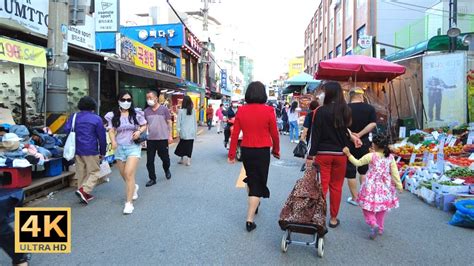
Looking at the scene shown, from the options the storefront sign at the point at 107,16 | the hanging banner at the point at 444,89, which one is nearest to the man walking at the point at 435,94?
the hanging banner at the point at 444,89

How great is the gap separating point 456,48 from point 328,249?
37.1ft

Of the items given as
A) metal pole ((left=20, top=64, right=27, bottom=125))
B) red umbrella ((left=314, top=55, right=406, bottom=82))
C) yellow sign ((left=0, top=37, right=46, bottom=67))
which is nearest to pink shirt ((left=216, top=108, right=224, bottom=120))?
red umbrella ((left=314, top=55, right=406, bottom=82))

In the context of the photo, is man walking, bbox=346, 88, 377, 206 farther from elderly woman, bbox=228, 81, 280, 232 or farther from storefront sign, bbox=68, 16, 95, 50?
storefront sign, bbox=68, 16, 95, 50

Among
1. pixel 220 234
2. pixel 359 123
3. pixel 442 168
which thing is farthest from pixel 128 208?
pixel 442 168

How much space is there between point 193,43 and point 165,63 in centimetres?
1056

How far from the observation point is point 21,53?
256 inches

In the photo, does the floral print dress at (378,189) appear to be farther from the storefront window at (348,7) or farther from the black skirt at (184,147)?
the storefront window at (348,7)

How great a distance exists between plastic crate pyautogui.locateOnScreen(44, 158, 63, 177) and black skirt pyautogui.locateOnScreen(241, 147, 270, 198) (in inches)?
163

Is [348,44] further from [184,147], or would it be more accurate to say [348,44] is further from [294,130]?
[184,147]

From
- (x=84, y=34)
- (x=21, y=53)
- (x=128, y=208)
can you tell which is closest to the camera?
(x=128, y=208)

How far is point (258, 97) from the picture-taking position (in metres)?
4.76

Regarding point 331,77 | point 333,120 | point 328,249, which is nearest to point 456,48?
point 331,77

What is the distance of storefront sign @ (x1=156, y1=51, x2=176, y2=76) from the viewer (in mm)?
19938

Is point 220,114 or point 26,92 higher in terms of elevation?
point 26,92
